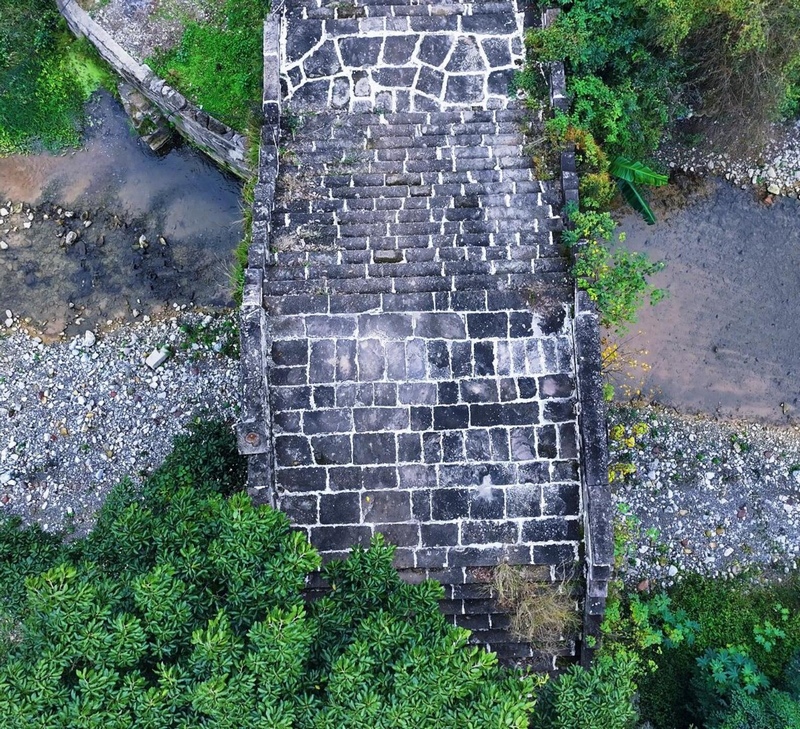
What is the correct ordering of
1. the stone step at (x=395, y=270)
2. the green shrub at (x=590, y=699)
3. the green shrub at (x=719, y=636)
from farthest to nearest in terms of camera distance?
the green shrub at (x=719, y=636)
the stone step at (x=395, y=270)
the green shrub at (x=590, y=699)

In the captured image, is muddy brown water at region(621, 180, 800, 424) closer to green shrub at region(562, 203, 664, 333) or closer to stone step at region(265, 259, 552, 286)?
green shrub at region(562, 203, 664, 333)

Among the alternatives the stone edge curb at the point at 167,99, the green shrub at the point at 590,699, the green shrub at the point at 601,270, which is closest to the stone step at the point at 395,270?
the green shrub at the point at 601,270

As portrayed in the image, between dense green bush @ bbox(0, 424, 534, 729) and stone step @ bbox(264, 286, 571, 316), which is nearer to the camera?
dense green bush @ bbox(0, 424, 534, 729)

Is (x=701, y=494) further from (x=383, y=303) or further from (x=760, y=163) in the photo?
(x=383, y=303)

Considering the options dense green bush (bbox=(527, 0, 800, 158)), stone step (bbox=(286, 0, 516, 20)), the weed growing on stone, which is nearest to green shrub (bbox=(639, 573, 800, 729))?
the weed growing on stone

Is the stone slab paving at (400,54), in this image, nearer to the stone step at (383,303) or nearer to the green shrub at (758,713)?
the stone step at (383,303)

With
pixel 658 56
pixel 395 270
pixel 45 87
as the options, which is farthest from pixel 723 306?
pixel 45 87

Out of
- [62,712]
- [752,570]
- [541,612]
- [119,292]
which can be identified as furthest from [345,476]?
[752,570]
